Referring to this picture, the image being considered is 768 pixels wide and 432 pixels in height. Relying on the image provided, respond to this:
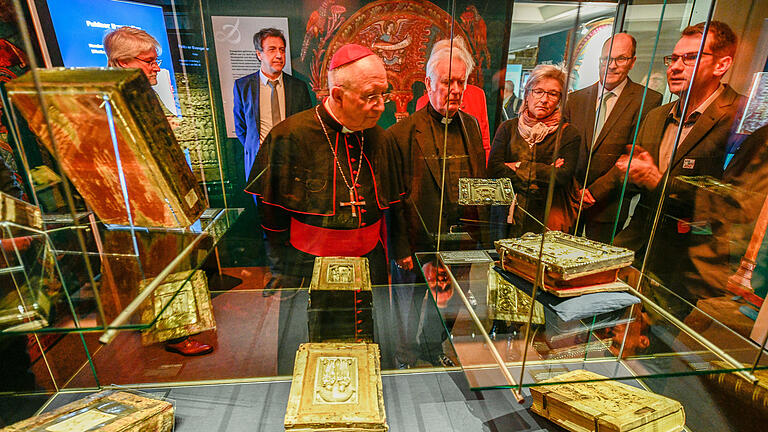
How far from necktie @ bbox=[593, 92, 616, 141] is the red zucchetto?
3.35ft

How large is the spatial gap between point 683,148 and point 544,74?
2.02 ft

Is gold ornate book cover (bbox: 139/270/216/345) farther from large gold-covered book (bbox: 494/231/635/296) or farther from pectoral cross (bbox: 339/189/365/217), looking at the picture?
large gold-covered book (bbox: 494/231/635/296)

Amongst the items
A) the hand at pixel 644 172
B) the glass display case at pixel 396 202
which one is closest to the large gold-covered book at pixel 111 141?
the glass display case at pixel 396 202

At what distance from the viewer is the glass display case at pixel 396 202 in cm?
103

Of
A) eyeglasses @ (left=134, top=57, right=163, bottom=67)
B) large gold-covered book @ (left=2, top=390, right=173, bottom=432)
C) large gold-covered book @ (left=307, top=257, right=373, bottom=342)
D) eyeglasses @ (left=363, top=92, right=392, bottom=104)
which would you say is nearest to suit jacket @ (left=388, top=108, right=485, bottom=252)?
eyeglasses @ (left=363, top=92, right=392, bottom=104)

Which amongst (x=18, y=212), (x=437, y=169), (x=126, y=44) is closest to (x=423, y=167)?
(x=437, y=169)

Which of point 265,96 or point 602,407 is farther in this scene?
point 265,96

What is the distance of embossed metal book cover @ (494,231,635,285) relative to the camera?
1.08m

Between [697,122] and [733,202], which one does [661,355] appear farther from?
[697,122]

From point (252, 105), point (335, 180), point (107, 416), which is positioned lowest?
point (107, 416)

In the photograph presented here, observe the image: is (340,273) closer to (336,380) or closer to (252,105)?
(336,380)

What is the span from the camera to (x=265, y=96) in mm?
1513

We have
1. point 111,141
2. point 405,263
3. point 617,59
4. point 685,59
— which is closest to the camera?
point 111,141

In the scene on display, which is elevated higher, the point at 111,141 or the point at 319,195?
the point at 111,141
